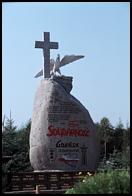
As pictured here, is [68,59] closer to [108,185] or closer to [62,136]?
[62,136]

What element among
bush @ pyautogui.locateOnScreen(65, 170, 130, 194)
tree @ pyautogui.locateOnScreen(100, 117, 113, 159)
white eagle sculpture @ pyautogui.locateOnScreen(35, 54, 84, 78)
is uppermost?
white eagle sculpture @ pyautogui.locateOnScreen(35, 54, 84, 78)

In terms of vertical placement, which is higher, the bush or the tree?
the tree

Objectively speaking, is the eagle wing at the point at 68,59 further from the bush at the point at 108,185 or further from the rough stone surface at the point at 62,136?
the bush at the point at 108,185

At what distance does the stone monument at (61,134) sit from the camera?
25.9 meters

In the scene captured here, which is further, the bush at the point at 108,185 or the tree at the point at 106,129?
the tree at the point at 106,129

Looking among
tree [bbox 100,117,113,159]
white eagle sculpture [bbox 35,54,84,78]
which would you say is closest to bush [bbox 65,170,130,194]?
white eagle sculpture [bbox 35,54,84,78]

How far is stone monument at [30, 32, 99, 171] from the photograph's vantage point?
25891mm

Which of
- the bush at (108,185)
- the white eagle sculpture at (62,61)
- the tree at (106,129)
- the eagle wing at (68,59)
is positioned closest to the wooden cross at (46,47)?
the white eagle sculpture at (62,61)

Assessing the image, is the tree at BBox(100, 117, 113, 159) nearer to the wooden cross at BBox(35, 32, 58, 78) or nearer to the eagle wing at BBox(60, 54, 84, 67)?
the eagle wing at BBox(60, 54, 84, 67)

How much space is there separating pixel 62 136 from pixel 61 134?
0.39ft

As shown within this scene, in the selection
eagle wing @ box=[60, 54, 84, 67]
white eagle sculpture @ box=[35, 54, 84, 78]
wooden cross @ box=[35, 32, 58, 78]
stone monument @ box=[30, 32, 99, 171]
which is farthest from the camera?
eagle wing @ box=[60, 54, 84, 67]

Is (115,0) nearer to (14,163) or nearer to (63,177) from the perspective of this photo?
(63,177)

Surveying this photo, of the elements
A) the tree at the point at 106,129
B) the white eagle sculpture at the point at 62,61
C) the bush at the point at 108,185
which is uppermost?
the white eagle sculpture at the point at 62,61

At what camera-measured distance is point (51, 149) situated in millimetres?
25875
